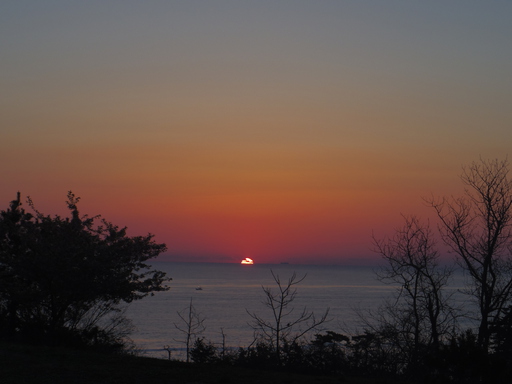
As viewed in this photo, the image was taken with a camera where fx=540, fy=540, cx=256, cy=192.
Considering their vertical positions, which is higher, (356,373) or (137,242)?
(137,242)

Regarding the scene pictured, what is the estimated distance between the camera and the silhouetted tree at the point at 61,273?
2041 cm

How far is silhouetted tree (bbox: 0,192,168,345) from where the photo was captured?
20406mm

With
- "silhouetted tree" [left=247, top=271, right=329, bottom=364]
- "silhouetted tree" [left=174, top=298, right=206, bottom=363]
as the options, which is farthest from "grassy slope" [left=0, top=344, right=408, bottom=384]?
"silhouetted tree" [left=174, top=298, right=206, bottom=363]

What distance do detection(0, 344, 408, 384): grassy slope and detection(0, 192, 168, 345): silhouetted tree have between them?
13.1 feet

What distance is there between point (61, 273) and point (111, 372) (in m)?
7.56

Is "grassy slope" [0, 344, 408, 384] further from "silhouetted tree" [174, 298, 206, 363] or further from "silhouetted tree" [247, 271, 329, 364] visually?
"silhouetted tree" [174, 298, 206, 363]

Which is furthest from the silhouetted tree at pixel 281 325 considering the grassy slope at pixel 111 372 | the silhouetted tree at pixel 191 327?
the silhouetted tree at pixel 191 327

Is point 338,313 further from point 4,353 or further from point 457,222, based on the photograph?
point 4,353

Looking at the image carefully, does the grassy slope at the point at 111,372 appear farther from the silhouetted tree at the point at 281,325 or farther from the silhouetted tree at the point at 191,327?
the silhouetted tree at the point at 191,327

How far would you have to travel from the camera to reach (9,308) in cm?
2256

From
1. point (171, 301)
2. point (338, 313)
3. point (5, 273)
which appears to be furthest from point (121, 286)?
point (171, 301)

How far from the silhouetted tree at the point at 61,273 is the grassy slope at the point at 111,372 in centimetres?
401

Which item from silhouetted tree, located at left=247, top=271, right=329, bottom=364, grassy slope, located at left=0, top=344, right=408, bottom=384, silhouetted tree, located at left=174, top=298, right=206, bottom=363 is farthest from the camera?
silhouetted tree, located at left=174, top=298, right=206, bottom=363

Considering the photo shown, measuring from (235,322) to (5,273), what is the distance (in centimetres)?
6539
